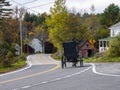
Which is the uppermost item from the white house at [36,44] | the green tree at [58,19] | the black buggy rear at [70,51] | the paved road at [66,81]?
the green tree at [58,19]

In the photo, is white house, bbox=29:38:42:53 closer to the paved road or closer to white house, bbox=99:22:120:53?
white house, bbox=99:22:120:53

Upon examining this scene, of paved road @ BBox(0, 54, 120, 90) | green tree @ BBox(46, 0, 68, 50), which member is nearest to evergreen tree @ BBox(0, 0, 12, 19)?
green tree @ BBox(46, 0, 68, 50)

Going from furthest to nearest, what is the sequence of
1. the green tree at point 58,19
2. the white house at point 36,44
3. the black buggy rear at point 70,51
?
the white house at point 36,44, the green tree at point 58,19, the black buggy rear at point 70,51

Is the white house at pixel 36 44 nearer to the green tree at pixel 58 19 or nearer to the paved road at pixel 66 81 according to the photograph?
the green tree at pixel 58 19

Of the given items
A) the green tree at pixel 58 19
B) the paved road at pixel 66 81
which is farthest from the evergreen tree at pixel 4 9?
the paved road at pixel 66 81

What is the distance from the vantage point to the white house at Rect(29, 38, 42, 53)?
464 feet

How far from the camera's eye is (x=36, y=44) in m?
143

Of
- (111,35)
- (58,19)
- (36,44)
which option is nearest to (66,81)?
(58,19)

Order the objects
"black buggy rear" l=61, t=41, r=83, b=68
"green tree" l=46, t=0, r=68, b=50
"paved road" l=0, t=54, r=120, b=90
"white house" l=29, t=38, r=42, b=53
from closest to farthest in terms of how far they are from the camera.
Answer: "paved road" l=0, t=54, r=120, b=90, "black buggy rear" l=61, t=41, r=83, b=68, "green tree" l=46, t=0, r=68, b=50, "white house" l=29, t=38, r=42, b=53

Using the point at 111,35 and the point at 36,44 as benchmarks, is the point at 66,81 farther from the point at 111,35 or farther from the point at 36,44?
the point at 36,44

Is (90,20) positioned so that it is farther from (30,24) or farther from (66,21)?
(66,21)

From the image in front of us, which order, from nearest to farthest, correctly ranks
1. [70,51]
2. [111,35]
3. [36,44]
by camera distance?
1. [70,51]
2. [111,35]
3. [36,44]

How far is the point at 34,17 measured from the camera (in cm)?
17212

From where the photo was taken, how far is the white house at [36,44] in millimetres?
141375
